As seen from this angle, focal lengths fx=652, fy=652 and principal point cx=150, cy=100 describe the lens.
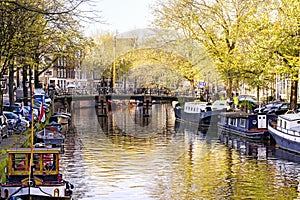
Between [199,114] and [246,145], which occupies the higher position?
[199,114]

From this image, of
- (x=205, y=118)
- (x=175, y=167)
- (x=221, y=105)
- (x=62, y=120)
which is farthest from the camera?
(x=205, y=118)

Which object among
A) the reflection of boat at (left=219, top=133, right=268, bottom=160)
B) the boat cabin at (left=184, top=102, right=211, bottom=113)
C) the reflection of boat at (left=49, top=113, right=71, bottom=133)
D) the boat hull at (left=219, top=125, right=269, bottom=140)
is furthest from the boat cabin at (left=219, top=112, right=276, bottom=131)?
the reflection of boat at (left=49, top=113, right=71, bottom=133)

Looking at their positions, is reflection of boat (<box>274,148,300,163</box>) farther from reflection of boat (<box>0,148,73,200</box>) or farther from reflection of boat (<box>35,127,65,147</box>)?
reflection of boat (<box>0,148,73,200</box>)

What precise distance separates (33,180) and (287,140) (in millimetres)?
24021

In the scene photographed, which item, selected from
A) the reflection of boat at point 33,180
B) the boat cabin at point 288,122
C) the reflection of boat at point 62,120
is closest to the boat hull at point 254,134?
the boat cabin at point 288,122

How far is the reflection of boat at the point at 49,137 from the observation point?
4506cm

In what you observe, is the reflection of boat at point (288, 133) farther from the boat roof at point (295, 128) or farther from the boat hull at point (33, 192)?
the boat hull at point (33, 192)

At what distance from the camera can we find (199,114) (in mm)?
69250

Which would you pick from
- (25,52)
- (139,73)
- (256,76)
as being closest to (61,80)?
(139,73)

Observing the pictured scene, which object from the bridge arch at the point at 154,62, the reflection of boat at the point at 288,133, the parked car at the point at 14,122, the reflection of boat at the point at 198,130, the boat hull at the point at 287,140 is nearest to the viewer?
the boat hull at the point at 287,140

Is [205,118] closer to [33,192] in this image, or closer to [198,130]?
[198,130]

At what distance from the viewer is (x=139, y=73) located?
354 feet

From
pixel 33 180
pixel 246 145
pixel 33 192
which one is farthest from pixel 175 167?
pixel 33 192

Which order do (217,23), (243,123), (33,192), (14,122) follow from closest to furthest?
(33,192)
(14,122)
(243,123)
(217,23)
